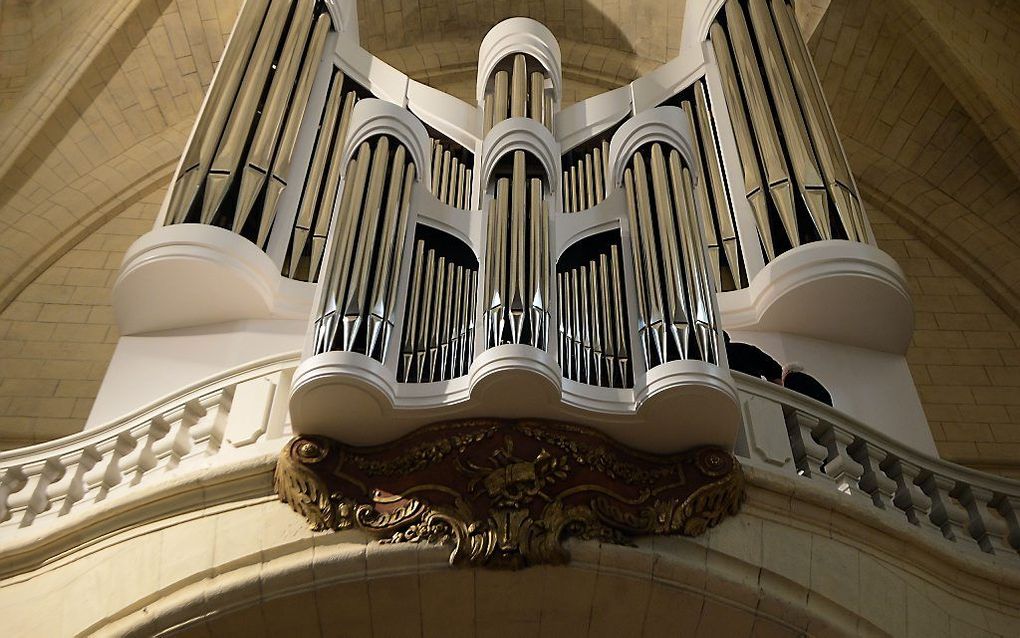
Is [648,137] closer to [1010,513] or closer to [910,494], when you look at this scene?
[910,494]

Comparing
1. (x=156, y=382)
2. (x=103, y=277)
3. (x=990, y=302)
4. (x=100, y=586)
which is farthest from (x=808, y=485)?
(x=103, y=277)

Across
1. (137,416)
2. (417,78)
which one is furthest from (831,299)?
(417,78)

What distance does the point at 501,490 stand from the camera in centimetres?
511

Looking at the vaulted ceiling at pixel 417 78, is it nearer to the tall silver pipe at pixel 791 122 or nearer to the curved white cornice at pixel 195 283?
the tall silver pipe at pixel 791 122

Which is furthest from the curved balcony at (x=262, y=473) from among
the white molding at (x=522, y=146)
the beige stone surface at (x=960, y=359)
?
the beige stone surface at (x=960, y=359)

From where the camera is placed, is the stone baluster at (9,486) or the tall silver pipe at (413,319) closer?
the tall silver pipe at (413,319)

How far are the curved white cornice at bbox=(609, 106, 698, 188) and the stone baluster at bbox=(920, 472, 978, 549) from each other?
1.99 meters

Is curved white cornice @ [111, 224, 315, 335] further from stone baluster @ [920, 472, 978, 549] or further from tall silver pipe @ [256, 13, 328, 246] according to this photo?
stone baluster @ [920, 472, 978, 549]

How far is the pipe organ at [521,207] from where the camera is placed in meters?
5.15

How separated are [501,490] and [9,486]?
234 centimetres

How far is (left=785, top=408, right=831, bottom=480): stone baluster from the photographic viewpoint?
5597 mm

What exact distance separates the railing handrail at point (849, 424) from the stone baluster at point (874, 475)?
3cm

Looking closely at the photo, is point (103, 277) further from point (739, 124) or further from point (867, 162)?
point (867, 162)

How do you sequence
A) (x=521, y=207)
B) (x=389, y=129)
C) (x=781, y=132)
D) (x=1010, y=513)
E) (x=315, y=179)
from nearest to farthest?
1. (x=1010, y=513)
2. (x=521, y=207)
3. (x=389, y=129)
4. (x=315, y=179)
5. (x=781, y=132)
